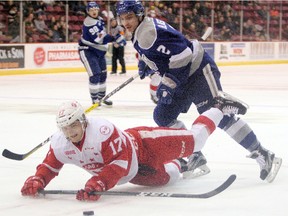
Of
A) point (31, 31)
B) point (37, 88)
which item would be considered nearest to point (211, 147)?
point (37, 88)

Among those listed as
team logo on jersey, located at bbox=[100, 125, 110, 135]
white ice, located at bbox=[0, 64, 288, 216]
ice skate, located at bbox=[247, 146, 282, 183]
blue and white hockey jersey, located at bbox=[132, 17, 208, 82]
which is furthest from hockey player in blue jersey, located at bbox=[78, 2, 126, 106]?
team logo on jersey, located at bbox=[100, 125, 110, 135]

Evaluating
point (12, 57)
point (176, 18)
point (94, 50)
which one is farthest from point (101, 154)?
point (176, 18)

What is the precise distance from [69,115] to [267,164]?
51.6 inches

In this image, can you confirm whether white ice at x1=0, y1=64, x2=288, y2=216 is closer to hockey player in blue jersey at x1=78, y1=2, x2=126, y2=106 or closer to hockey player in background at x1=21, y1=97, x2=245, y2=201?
hockey player in background at x1=21, y1=97, x2=245, y2=201

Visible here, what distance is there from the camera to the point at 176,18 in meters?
19.9

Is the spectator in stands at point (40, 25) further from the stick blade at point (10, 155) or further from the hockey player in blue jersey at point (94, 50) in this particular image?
the stick blade at point (10, 155)

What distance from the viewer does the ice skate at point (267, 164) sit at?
15.3 feet

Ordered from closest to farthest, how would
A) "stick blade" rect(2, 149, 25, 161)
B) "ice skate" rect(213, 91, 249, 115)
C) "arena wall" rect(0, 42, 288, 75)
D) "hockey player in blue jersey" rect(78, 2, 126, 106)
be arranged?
"ice skate" rect(213, 91, 249, 115) → "stick blade" rect(2, 149, 25, 161) → "hockey player in blue jersey" rect(78, 2, 126, 106) → "arena wall" rect(0, 42, 288, 75)

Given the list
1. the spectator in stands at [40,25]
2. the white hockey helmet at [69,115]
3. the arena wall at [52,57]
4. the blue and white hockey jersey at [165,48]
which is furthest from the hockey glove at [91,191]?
the spectator in stands at [40,25]

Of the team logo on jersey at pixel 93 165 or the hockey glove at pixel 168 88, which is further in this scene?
the hockey glove at pixel 168 88

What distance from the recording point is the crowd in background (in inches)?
642

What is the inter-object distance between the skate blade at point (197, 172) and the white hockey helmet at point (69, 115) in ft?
3.21

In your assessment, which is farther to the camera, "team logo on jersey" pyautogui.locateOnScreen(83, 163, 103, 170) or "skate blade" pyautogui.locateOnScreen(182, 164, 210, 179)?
"skate blade" pyautogui.locateOnScreen(182, 164, 210, 179)

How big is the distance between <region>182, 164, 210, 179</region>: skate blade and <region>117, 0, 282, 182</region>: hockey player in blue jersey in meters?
0.02
